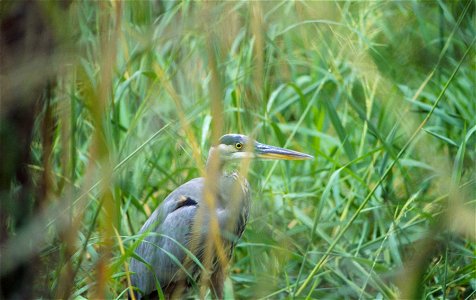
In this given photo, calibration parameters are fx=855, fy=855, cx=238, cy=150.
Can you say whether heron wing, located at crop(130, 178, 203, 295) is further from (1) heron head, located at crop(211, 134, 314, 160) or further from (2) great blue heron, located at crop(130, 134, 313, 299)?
(1) heron head, located at crop(211, 134, 314, 160)

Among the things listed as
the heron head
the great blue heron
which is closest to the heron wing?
the great blue heron

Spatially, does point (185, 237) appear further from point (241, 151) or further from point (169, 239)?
point (241, 151)

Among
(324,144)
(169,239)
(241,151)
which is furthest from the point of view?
(324,144)

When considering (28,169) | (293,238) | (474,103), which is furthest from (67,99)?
(474,103)

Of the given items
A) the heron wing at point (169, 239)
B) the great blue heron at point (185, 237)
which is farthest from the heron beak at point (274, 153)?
the heron wing at point (169, 239)

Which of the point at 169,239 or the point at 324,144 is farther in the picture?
the point at 324,144

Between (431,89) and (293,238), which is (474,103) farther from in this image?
(293,238)

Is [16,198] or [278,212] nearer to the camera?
[16,198]

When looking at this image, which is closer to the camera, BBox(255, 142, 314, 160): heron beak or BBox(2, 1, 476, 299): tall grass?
BBox(2, 1, 476, 299): tall grass

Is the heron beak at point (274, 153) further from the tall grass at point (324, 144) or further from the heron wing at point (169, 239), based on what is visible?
the heron wing at point (169, 239)

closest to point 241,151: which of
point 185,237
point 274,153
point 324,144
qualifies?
point 274,153

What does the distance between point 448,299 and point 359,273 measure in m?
0.34

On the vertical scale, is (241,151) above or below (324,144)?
above

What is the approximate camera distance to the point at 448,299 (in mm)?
3143
